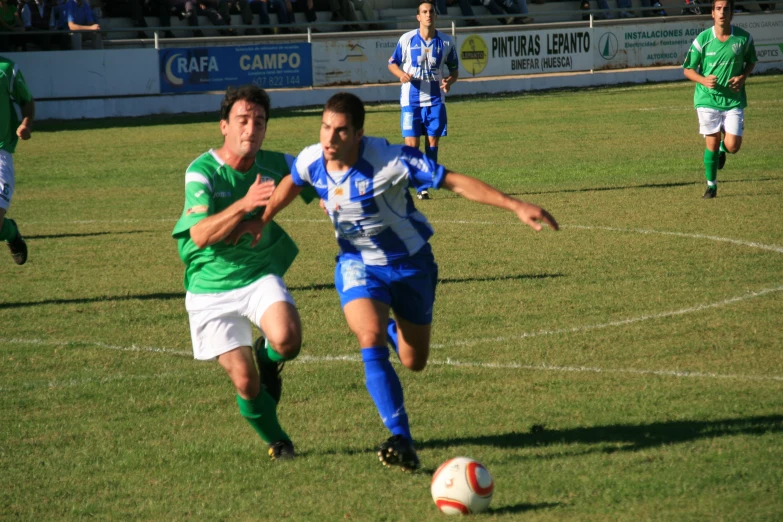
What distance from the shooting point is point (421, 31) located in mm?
14438

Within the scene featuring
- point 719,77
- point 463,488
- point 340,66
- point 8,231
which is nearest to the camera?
point 463,488

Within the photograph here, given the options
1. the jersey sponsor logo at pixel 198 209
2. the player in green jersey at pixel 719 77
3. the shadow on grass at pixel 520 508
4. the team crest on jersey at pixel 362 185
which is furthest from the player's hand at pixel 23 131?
the player in green jersey at pixel 719 77

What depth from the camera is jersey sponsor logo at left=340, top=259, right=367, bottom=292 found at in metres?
5.32

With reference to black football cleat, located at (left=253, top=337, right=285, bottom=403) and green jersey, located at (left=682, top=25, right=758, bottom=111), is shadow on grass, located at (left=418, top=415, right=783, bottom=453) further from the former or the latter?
green jersey, located at (left=682, top=25, right=758, bottom=111)

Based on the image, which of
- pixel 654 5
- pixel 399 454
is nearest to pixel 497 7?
pixel 654 5

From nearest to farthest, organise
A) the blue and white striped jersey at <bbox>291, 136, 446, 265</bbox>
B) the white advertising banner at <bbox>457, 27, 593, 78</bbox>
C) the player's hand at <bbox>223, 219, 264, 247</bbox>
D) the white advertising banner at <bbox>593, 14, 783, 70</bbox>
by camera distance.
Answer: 1. the player's hand at <bbox>223, 219, 264, 247</bbox>
2. the blue and white striped jersey at <bbox>291, 136, 446, 265</bbox>
3. the white advertising banner at <bbox>457, 27, 593, 78</bbox>
4. the white advertising banner at <bbox>593, 14, 783, 70</bbox>

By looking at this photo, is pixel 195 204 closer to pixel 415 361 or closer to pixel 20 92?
pixel 415 361

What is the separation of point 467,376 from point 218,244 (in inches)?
79.9

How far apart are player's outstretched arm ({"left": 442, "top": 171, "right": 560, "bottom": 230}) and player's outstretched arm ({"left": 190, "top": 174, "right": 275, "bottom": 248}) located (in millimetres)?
865

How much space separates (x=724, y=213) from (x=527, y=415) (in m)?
7.09

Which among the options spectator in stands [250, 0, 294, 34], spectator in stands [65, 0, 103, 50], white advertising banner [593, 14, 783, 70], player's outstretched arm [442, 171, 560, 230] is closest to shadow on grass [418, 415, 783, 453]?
player's outstretched arm [442, 171, 560, 230]

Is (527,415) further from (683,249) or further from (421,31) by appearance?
(421,31)

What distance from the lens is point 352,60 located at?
2897cm

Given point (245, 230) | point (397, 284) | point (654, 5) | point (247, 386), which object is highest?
point (245, 230)
